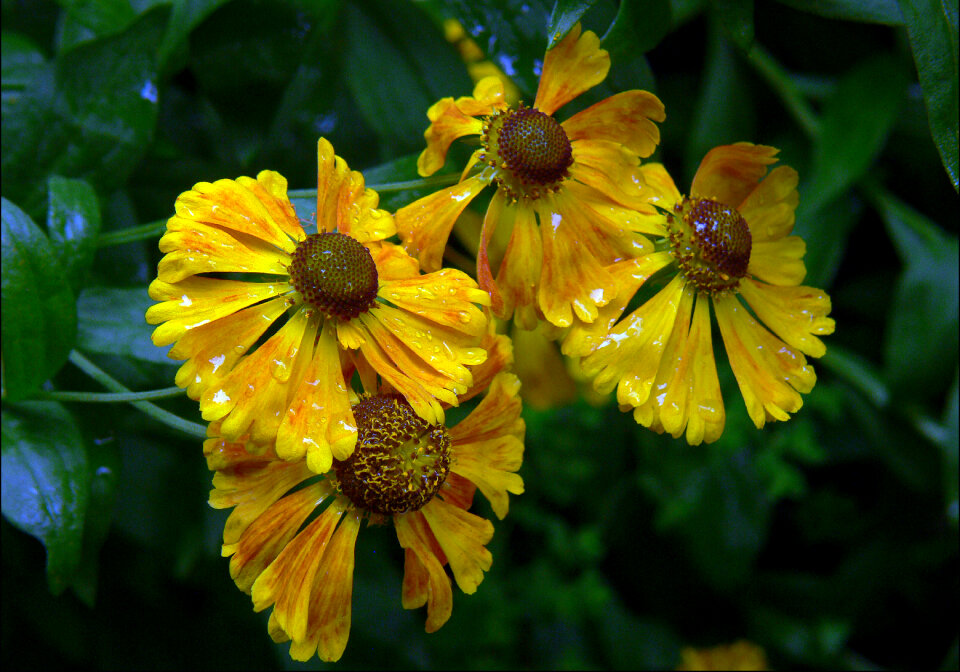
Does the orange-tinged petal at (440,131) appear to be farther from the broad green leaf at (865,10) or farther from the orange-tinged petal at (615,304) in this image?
the broad green leaf at (865,10)

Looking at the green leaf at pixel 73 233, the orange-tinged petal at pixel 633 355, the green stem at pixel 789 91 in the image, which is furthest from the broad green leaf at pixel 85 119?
the green stem at pixel 789 91

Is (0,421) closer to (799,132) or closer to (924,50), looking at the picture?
(924,50)

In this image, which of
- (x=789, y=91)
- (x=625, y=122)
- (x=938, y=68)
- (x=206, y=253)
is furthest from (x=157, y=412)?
(x=789, y=91)

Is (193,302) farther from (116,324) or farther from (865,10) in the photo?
(865,10)

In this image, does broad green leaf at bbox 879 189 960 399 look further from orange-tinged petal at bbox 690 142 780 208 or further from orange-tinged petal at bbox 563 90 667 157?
orange-tinged petal at bbox 563 90 667 157

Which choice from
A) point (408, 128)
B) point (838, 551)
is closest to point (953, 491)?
point (838, 551)

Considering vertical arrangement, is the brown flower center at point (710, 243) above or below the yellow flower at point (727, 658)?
above
